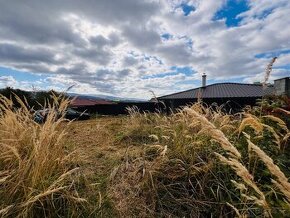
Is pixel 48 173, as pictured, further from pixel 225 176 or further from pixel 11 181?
pixel 225 176

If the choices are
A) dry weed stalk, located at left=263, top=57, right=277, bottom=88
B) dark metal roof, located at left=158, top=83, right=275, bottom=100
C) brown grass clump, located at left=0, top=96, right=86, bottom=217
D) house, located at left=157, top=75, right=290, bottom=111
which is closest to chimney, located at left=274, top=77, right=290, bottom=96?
house, located at left=157, top=75, right=290, bottom=111

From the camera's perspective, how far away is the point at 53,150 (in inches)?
105

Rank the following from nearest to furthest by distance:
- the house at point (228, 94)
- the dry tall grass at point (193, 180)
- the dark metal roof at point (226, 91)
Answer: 1. the dry tall grass at point (193, 180)
2. the house at point (228, 94)
3. the dark metal roof at point (226, 91)

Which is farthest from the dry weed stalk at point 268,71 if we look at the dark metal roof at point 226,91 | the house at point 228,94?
the dark metal roof at point 226,91

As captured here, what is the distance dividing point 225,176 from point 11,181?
1885 mm

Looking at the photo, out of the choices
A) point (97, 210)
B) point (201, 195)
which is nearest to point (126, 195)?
point (97, 210)

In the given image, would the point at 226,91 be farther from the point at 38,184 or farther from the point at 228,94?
the point at 38,184

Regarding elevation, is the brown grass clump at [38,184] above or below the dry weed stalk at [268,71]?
below

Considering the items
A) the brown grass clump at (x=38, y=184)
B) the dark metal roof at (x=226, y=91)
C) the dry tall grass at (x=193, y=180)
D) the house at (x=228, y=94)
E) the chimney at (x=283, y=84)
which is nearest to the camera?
the brown grass clump at (x=38, y=184)

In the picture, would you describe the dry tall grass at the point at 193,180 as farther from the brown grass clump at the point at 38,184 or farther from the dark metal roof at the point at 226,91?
the dark metal roof at the point at 226,91

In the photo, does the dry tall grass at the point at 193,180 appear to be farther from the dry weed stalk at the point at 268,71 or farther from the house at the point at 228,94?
the house at the point at 228,94

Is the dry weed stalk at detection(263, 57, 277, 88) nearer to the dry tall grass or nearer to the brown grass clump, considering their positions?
Answer: the dry tall grass

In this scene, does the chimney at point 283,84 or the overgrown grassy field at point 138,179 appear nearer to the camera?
the overgrown grassy field at point 138,179

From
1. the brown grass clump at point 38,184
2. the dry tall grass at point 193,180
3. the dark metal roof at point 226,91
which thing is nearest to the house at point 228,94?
the dark metal roof at point 226,91
